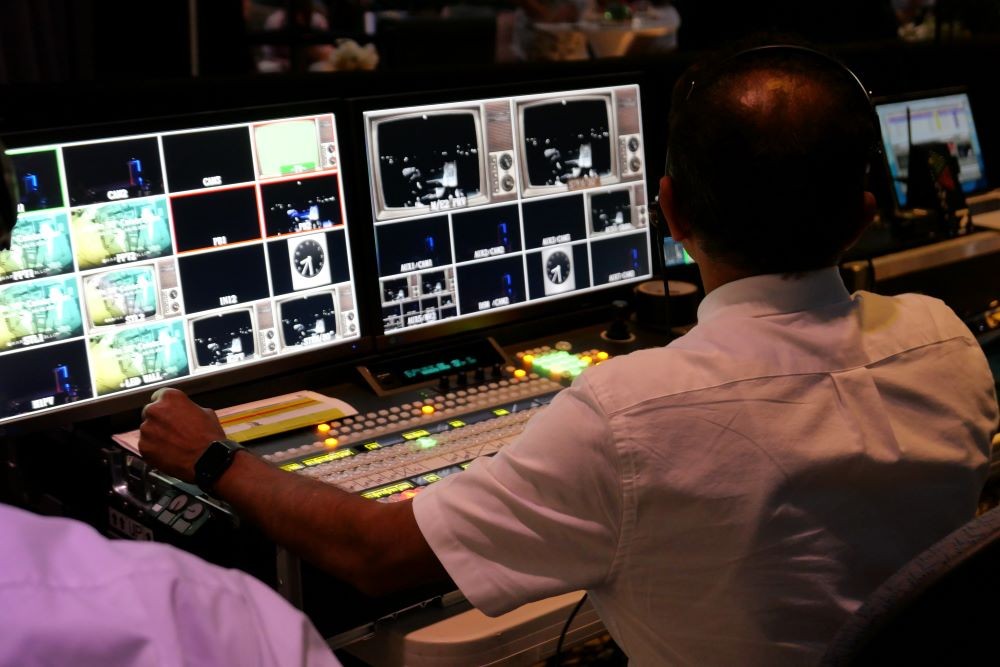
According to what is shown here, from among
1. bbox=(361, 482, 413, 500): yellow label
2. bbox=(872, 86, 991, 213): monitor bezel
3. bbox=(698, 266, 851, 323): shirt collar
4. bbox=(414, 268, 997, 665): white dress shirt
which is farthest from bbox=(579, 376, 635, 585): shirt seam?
bbox=(872, 86, 991, 213): monitor bezel

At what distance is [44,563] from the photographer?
1.59ft

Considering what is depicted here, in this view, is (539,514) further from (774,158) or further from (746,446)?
(774,158)

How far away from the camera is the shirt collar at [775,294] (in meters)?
1.10

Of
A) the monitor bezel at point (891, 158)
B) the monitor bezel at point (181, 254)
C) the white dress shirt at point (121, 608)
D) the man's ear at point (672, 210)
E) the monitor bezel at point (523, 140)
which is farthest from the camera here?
the monitor bezel at point (891, 158)

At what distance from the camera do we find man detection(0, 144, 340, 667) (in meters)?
0.46

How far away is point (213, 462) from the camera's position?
1339 millimetres

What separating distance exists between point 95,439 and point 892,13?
3.39 meters

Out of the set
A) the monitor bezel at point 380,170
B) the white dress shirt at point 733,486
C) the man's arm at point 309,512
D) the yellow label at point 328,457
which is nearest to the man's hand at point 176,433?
the man's arm at point 309,512

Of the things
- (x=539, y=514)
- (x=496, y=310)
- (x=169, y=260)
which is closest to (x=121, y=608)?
(x=539, y=514)

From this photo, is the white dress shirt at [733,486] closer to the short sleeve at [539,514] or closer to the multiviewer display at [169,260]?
the short sleeve at [539,514]

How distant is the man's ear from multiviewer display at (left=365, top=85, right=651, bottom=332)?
0.78 meters

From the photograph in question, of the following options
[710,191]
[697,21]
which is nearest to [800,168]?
[710,191]

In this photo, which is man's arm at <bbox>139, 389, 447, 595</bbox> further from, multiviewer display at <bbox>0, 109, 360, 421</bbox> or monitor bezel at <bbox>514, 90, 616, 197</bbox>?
monitor bezel at <bbox>514, 90, 616, 197</bbox>

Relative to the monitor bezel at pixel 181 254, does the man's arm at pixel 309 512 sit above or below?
below
